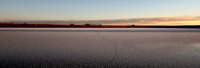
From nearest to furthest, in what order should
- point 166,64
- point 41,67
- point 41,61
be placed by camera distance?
1. point 41,67
2. point 166,64
3. point 41,61

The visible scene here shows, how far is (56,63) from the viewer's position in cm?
303

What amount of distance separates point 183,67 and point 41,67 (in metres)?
2.30

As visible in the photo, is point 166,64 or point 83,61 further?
point 83,61

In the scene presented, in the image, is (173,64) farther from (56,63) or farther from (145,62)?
(56,63)

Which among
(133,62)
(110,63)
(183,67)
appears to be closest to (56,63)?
(110,63)

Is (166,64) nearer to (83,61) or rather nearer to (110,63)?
(110,63)

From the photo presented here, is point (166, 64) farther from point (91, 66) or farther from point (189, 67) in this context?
point (91, 66)

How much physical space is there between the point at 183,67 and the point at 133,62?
82cm

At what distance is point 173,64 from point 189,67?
269 millimetres

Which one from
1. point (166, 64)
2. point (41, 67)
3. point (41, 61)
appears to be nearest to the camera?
point (41, 67)

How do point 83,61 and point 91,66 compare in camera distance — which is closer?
point 91,66

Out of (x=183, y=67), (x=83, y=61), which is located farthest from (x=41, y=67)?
(x=183, y=67)

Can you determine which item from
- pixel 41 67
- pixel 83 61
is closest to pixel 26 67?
pixel 41 67

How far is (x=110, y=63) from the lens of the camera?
3.03m
